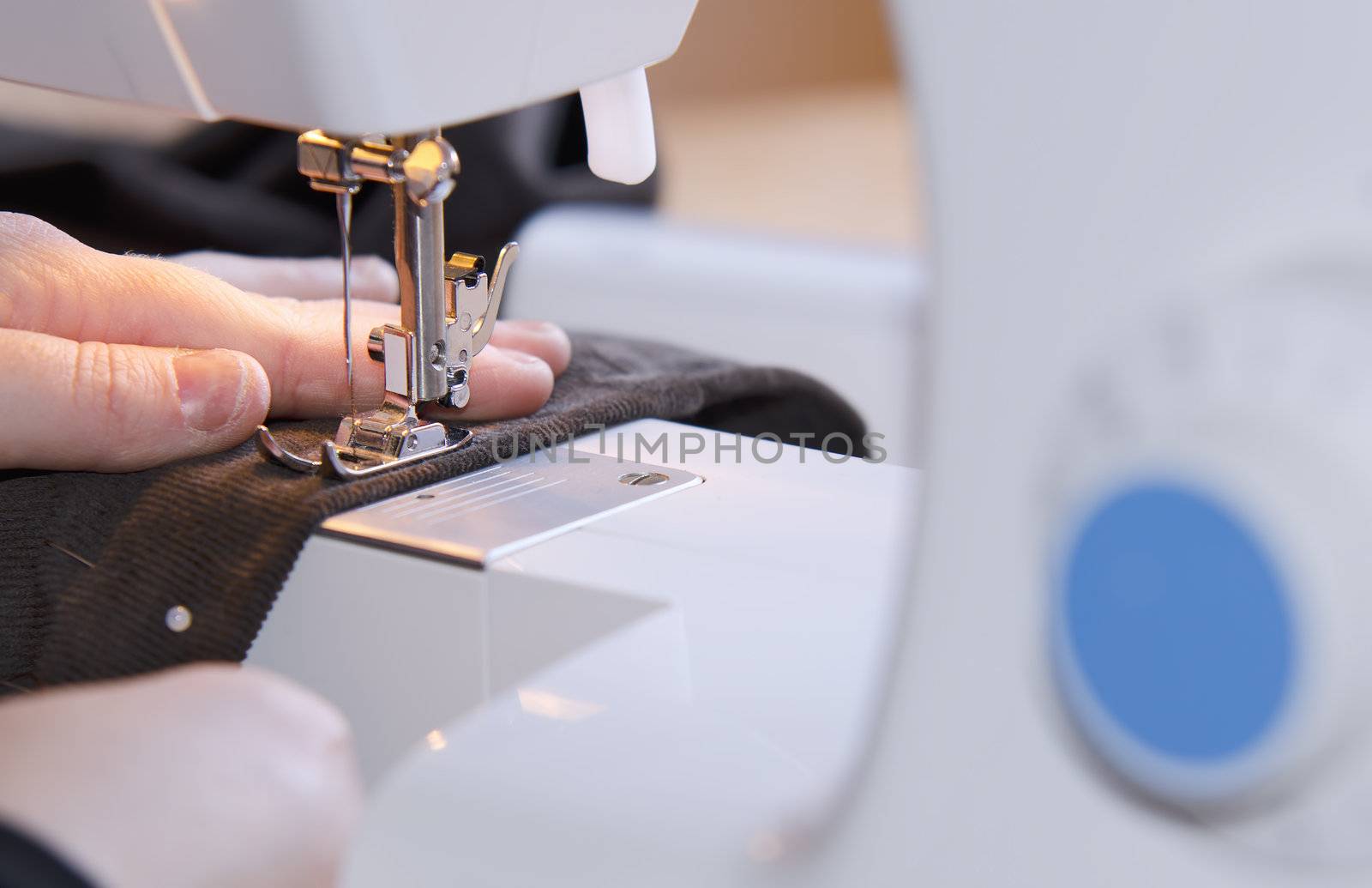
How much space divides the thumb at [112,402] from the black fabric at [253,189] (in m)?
0.71

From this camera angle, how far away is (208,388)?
554 mm

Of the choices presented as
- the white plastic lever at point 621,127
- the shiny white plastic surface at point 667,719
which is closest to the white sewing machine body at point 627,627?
the shiny white plastic surface at point 667,719

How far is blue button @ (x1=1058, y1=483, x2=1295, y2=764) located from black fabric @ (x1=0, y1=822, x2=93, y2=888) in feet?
0.69

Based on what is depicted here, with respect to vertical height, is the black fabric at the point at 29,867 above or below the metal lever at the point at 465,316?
below

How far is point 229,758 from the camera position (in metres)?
0.32

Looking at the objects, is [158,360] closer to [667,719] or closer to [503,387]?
[503,387]

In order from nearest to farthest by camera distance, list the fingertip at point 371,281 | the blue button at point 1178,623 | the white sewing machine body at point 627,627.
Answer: the blue button at point 1178,623 → the white sewing machine body at point 627,627 → the fingertip at point 371,281

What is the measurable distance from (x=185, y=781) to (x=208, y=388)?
0.27 metres

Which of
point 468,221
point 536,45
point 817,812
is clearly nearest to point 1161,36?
point 817,812

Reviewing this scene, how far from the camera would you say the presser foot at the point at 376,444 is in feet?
1.83

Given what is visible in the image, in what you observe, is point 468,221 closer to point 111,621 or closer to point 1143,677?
point 111,621

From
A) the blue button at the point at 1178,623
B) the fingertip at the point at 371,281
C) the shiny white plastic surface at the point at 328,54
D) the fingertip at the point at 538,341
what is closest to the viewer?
the blue button at the point at 1178,623

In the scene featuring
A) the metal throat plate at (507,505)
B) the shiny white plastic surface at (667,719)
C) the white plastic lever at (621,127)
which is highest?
the white plastic lever at (621,127)

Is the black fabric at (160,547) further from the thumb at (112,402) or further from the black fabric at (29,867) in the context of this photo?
the black fabric at (29,867)
